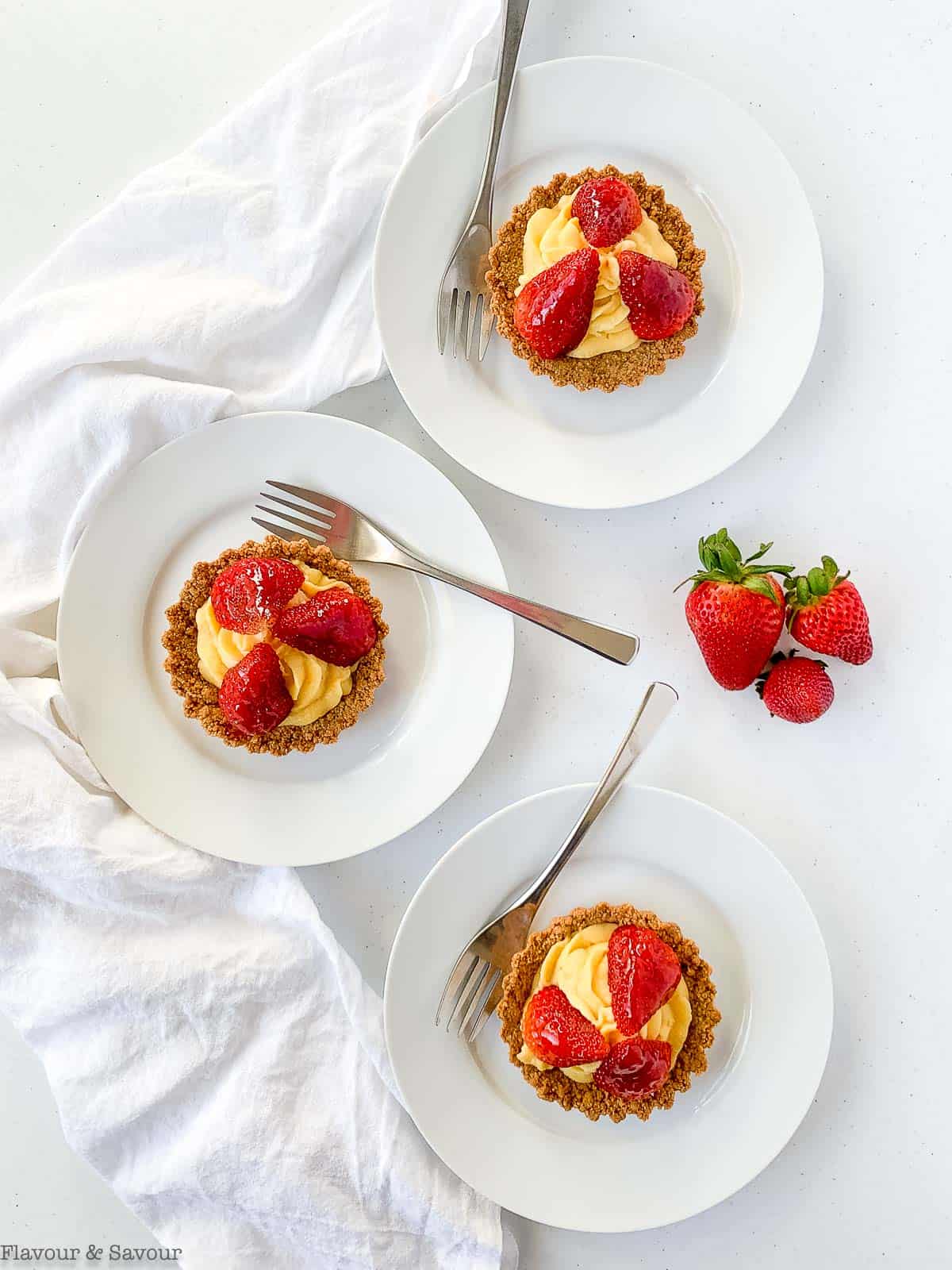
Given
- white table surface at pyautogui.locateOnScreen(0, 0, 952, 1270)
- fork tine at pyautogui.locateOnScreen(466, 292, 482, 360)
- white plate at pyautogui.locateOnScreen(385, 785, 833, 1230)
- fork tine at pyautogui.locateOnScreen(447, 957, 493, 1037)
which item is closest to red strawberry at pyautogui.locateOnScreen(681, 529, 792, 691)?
white table surface at pyautogui.locateOnScreen(0, 0, 952, 1270)

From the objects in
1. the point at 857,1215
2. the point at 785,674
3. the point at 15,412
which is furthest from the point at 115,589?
the point at 857,1215

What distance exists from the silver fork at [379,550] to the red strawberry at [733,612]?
141 millimetres

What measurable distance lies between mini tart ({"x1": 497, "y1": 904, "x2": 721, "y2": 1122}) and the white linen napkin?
0.94 ft

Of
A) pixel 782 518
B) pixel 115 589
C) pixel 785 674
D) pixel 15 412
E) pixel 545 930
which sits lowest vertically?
pixel 545 930

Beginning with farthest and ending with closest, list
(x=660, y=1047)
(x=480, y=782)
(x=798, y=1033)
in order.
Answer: (x=480, y=782) → (x=798, y=1033) → (x=660, y=1047)

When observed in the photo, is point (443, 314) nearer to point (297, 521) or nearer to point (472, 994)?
point (297, 521)

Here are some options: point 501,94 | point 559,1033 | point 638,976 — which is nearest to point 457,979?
point 559,1033

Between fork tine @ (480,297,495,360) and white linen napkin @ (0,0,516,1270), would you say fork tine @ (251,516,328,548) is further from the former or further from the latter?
fork tine @ (480,297,495,360)

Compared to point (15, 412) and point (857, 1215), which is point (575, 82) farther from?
point (857, 1215)

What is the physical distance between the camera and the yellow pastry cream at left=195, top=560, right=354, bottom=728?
193 cm

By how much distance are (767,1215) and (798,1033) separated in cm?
42

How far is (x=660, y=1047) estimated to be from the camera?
183cm

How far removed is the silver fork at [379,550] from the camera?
1989 mm

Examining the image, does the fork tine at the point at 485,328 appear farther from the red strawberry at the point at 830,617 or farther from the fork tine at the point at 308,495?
the red strawberry at the point at 830,617
